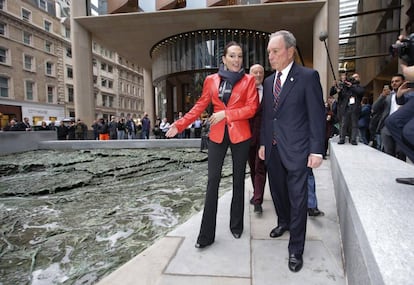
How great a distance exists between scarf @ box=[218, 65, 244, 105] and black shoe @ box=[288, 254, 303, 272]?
4.85 ft

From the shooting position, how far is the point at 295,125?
246 cm

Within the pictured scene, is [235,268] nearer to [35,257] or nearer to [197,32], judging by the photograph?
[35,257]

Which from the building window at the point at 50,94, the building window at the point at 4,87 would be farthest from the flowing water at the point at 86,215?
the building window at the point at 50,94

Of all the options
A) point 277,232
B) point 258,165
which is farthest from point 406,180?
point 258,165

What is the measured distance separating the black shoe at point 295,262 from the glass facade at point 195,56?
69.0 ft

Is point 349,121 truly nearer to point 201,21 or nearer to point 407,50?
point 407,50

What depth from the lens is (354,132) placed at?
6.73m

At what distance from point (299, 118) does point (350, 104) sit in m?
5.35

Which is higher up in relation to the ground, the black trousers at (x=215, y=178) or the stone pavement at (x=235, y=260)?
the black trousers at (x=215, y=178)

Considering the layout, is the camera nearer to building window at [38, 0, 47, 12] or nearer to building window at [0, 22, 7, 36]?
building window at [0, 22, 7, 36]

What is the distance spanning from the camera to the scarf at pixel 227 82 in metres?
2.77

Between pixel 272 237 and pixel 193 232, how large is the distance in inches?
32.6

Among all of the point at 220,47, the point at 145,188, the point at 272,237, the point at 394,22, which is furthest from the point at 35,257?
the point at 394,22

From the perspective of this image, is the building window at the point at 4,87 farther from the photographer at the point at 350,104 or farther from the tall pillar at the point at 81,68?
the photographer at the point at 350,104
